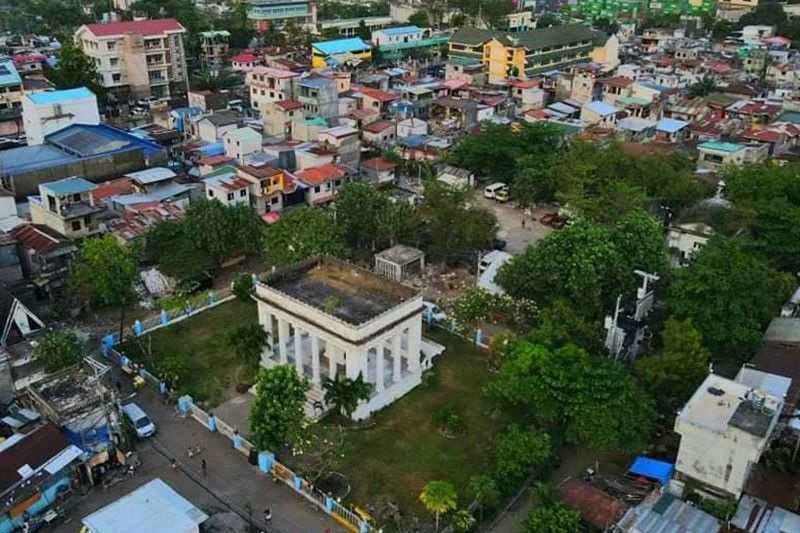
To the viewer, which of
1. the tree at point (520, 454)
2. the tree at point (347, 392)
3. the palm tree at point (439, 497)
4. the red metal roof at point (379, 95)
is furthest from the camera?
the red metal roof at point (379, 95)

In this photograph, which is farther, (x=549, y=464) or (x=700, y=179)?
(x=700, y=179)

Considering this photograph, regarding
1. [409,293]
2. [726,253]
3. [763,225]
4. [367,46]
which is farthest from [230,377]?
[367,46]

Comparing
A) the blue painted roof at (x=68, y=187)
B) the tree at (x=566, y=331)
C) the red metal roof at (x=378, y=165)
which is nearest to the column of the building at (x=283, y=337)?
the tree at (x=566, y=331)

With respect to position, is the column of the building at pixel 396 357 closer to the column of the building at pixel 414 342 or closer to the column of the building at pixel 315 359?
the column of the building at pixel 414 342

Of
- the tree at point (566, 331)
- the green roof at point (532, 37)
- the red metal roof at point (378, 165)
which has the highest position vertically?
the green roof at point (532, 37)

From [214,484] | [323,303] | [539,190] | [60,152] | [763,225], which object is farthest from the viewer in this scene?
[60,152]

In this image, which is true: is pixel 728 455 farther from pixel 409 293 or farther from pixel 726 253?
pixel 409 293

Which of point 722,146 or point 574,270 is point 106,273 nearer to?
point 574,270

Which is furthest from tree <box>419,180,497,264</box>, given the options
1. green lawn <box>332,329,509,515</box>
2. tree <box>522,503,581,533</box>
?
tree <box>522,503,581,533</box>
